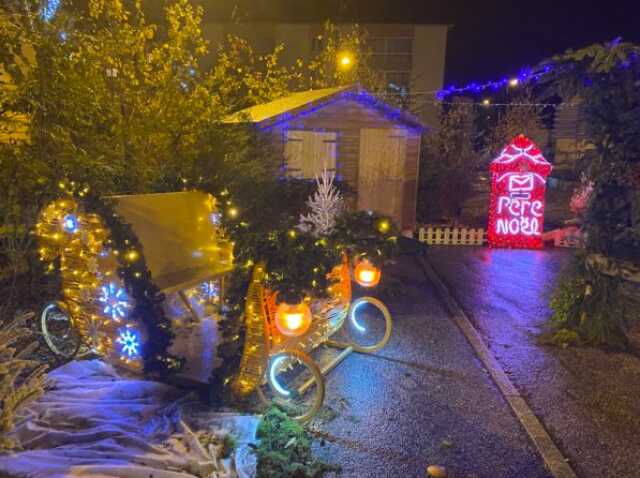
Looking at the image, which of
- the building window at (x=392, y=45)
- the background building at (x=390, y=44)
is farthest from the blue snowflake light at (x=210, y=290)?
the building window at (x=392, y=45)

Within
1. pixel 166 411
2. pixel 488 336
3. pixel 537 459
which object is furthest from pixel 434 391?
pixel 166 411

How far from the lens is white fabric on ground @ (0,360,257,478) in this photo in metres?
2.97

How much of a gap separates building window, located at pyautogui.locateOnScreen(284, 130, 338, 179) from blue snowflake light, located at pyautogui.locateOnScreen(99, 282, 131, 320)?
725 centimetres

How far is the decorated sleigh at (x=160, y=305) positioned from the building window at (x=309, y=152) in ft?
18.9

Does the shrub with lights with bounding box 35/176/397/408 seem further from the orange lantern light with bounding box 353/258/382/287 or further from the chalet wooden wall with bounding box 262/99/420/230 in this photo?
the chalet wooden wall with bounding box 262/99/420/230

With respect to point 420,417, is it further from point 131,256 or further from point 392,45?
point 392,45

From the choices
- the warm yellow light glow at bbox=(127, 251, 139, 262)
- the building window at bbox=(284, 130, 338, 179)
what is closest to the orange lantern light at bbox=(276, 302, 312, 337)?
the warm yellow light glow at bbox=(127, 251, 139, 262)

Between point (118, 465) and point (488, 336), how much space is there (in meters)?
4.46

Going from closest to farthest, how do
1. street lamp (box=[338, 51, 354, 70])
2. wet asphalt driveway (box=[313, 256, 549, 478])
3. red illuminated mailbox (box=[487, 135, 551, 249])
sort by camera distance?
wet asphalt driveway (box=[313, 256, 549, 478]) → red illuminated mailbox (box=[487, 135, 551, 249]) → street lamp (box=[338, 51, 354, 70])

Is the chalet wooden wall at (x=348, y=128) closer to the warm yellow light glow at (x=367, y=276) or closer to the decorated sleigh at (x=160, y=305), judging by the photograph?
the decorated sleigh at (x=160, y=305)

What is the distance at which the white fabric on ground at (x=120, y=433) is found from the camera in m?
2.97

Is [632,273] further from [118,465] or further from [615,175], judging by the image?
[118,465]

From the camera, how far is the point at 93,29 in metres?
7.84

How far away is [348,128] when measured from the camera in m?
11.5
